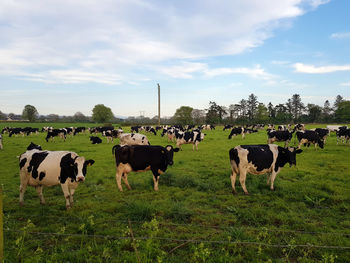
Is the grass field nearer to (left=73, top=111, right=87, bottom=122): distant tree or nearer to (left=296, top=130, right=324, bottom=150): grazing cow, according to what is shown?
(left=296, top=130, right=324, bottom=150): grazing cow

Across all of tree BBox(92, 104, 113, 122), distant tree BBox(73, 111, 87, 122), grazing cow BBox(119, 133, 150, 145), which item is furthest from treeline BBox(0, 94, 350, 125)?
grazing cow BBox(119, 133, 150, 145)

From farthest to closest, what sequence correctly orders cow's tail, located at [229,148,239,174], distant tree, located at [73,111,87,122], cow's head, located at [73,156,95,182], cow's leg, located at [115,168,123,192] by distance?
1. distant tree, located at [73,111,87,122]
2. cow's leg, located at [115,168,123,192]
3. cow's tail, located at [229,148,239,174]
4. cow's head, located at [73,156,95,182]

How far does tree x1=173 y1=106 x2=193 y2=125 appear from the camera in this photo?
93.4 metres

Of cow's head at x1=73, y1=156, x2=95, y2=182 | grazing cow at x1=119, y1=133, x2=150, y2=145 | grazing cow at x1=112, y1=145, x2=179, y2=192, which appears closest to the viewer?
cow's head at x1=73, y1=156, x2=95, y2=182

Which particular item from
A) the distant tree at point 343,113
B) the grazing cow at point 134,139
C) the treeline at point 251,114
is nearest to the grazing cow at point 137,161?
the grazing cow at point 134,139

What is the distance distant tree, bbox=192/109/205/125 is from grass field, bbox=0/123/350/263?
290 ft

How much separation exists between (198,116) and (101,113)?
1881 inches

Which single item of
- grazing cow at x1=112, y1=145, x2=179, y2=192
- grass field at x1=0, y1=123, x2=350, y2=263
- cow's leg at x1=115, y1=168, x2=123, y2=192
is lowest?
grass field at x1=0, y1=123, x2=350, y2=263

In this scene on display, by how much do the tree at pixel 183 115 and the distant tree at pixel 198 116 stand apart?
4.95 m

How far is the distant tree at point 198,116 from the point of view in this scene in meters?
97.6

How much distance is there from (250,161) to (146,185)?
13.2 ft

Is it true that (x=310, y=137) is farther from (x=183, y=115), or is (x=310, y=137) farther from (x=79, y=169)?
(x=183, y=115)

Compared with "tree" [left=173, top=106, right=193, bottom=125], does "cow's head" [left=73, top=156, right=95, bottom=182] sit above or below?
below

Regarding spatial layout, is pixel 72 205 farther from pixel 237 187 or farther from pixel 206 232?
pixel 237 187
